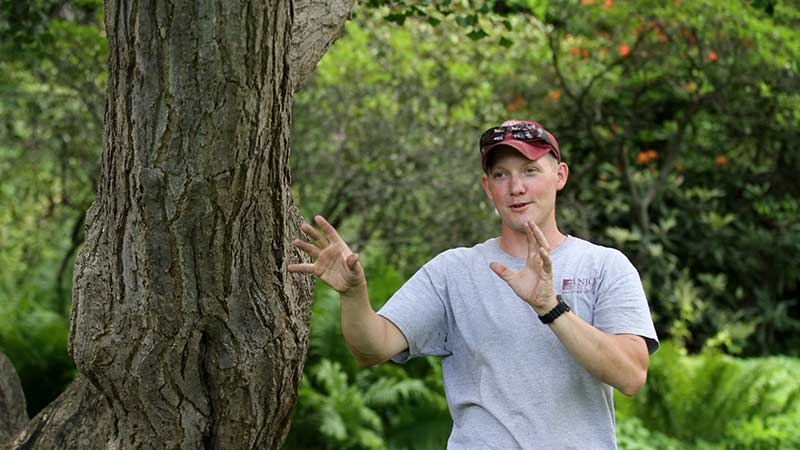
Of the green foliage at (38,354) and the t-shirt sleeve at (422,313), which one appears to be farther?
the green foliage at (38,354)

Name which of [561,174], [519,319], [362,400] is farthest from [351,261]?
[362,400]

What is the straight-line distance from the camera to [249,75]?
7.46ft

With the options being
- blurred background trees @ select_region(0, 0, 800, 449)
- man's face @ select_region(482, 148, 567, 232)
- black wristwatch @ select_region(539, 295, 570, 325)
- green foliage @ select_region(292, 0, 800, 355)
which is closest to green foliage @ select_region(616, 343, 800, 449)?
blurred background trees @ select_region(0, 0, 800, 449)

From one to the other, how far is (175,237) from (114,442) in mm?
679

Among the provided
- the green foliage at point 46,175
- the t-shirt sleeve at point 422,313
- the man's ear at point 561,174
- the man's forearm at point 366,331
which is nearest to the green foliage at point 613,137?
the green foliage at point 46,175

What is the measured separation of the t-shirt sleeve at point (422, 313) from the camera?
2.78 meters

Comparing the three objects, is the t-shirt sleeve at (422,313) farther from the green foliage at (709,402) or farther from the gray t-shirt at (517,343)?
the green foliage at (709,402)

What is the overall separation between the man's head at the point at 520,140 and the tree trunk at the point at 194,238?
56 cm

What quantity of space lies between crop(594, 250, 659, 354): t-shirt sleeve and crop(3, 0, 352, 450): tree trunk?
0.78 m

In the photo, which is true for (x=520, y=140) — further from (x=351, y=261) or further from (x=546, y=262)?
(x=351, y=261)

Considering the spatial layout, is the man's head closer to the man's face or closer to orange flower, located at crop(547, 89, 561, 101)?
the man's face

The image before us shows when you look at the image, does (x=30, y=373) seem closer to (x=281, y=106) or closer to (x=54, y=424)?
(x=54, y=424)

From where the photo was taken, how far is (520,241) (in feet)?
9.20

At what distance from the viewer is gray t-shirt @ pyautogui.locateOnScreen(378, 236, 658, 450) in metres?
2.60
